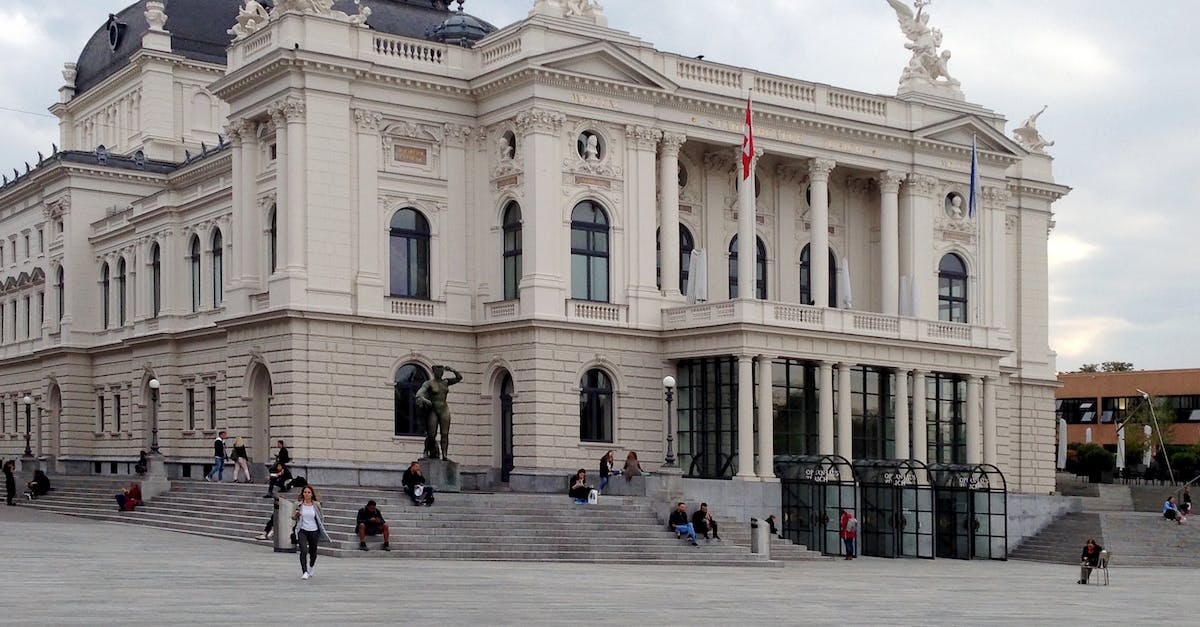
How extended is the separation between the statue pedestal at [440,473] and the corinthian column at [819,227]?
21700mm

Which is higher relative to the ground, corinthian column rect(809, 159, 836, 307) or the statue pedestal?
corinthian column rect(809, 159, 836, 307)

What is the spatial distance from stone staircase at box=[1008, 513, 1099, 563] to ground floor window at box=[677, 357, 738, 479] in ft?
44.2

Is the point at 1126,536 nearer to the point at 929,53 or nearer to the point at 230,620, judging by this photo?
the point at 929,53

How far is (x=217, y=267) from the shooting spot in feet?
239

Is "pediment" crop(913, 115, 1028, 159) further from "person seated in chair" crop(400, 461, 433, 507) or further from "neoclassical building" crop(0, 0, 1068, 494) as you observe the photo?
"person seated in chair" crop(400, 461, 433, 507)

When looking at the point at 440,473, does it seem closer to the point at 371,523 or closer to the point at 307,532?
the point at 371,523

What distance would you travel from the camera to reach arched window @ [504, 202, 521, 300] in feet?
212

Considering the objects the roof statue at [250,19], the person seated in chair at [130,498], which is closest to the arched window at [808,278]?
the roof statue at [250,19]

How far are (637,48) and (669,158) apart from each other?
417 cm

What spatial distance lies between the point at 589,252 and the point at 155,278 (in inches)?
888

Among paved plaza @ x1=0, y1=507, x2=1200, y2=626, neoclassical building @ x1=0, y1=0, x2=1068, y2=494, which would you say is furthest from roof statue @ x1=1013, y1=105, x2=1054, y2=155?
paved plaza @ x1=0, y1=507, x2=1200, y2=626

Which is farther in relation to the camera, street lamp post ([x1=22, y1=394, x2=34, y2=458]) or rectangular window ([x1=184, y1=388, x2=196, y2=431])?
street lamp post ([x1=22, y1=394, x2=34, y2=458])

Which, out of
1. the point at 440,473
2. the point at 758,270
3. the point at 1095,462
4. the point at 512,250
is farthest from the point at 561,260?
the point at 1095,462

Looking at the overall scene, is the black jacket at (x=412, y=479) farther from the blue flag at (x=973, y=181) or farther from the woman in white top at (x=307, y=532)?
the blue flag at (x=973, y=181)
